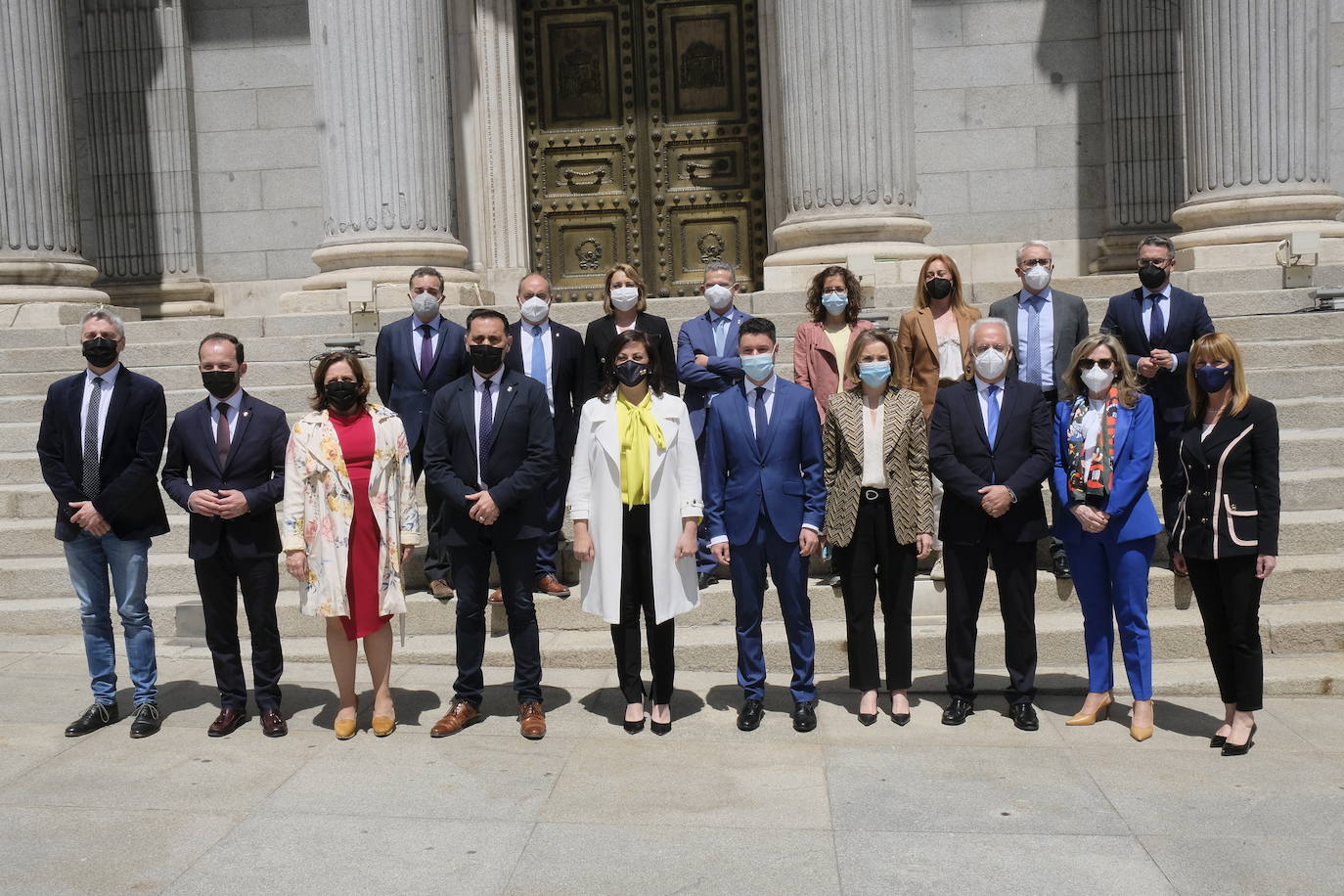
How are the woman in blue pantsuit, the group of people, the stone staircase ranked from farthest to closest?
the stone staircase
the group of people
the woman in blue pantsuit

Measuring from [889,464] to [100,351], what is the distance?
163 inches

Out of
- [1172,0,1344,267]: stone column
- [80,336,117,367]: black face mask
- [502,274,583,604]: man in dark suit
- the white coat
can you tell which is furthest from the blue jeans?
[1172,0,1344,267]: stone column

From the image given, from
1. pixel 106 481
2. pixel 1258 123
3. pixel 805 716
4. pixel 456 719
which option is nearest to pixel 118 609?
pixel 106 481

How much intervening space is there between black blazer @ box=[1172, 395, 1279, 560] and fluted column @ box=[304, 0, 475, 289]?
7609 millimetres

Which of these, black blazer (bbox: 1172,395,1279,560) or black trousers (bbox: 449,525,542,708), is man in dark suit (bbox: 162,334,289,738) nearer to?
black trousers (bbox: 449,525,542,708)

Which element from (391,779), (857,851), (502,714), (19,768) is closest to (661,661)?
(502,714)

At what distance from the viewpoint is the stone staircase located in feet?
25.4

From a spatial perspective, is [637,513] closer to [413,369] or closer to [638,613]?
[638,613]

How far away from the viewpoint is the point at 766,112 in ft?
45.6

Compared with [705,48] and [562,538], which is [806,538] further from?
[705,48]

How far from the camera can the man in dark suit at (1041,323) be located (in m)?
7.97

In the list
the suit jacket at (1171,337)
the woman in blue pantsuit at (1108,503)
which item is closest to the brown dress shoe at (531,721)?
the woman in blue pantsuit at (1108,503)

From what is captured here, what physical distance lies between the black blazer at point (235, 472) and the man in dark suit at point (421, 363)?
4.88 ft

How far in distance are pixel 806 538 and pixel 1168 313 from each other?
2.96m
